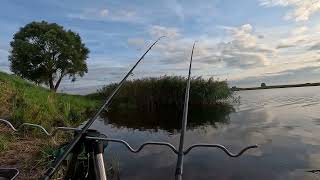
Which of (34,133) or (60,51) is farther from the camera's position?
(60,51)

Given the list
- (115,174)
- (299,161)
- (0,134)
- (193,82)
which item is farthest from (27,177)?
(193,82)

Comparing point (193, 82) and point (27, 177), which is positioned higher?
point (193, 82)

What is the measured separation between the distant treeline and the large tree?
1725 cm

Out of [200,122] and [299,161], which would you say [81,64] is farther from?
[299,161]

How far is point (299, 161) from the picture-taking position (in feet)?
29.5

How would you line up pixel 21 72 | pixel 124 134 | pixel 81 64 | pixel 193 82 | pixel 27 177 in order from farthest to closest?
pixel 81 64 < pixel 21 72 < pixel 193 82 < pixel 124 134 < pixel 27 177

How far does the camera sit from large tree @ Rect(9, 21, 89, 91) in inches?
1748

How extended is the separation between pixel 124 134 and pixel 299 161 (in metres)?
7.74

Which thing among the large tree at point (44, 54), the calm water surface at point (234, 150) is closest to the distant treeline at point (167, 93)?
the calm water surface at point (234, 150)

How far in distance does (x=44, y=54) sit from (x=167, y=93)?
75.6 feet

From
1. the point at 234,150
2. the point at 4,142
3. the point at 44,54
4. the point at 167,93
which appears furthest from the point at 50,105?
the point at 44,54

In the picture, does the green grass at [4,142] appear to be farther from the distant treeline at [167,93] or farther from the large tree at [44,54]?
the large tree at [44,54]

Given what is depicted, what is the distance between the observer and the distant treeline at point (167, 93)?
2616 cm

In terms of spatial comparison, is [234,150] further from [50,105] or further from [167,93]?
[167,93]
